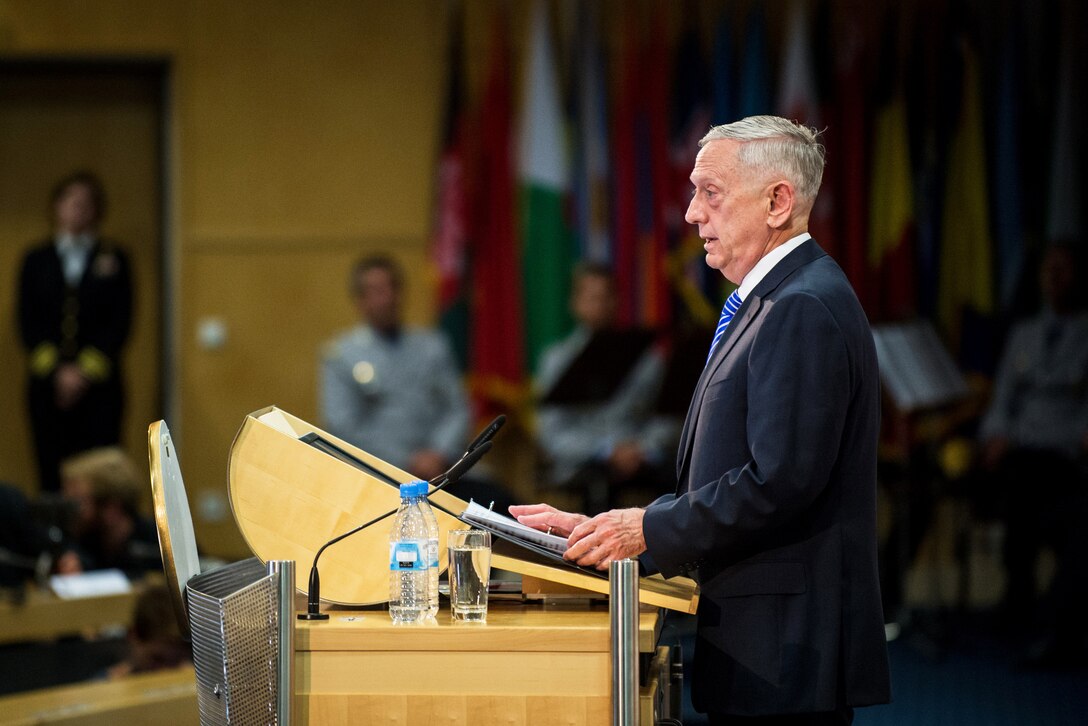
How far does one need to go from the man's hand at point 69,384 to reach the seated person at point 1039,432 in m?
4.50

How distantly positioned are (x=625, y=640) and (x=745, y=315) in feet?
1.85

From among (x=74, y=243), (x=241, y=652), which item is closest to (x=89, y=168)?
(x=74, y=243)

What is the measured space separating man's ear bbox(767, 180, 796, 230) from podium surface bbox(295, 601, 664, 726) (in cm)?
66

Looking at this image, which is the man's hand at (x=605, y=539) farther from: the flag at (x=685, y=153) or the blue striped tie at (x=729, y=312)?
the flag at (x=685, y=153)

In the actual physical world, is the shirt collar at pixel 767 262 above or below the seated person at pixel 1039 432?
above

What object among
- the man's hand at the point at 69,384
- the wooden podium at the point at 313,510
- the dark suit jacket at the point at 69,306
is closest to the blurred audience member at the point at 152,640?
the wooden podium at the point at 313,510

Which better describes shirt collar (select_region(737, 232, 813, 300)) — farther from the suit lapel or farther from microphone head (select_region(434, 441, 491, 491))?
microphone head (select_region(434, 441, 491, 491))

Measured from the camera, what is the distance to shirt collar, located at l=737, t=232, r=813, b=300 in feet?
7.55

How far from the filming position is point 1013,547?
6.89 meters

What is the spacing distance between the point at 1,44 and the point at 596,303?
3690 millimetres

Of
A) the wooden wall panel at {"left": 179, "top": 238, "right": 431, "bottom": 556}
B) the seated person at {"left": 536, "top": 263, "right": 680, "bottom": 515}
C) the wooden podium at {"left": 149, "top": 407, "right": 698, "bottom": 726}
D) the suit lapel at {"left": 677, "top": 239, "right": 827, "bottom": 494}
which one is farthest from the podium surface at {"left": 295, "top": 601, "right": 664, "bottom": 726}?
→ the wooden wall panel at {"left": 179, "top": 238, "right": 431, "bottom": 556}

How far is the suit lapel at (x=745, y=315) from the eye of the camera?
2.27 m

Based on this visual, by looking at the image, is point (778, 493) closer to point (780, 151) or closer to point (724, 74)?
point (780, 151)

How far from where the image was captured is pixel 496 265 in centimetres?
799
